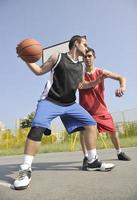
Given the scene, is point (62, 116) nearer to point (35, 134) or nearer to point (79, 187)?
point (35, 134)

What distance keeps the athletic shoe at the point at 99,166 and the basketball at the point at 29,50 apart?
153 cm

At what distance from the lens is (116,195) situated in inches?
102

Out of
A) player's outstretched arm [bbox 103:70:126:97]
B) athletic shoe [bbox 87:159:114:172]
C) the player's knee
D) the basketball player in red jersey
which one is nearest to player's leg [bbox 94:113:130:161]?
the basketball player in red jersey

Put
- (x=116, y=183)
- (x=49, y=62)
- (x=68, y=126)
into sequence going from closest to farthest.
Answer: (x=116, y=183)
(x=49, y=62)
(x=68, y=126)

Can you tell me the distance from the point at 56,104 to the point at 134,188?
1.51 metres

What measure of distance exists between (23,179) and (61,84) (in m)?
1.28

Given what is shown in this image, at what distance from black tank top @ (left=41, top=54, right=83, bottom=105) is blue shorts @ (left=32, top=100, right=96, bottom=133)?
0.09 metres

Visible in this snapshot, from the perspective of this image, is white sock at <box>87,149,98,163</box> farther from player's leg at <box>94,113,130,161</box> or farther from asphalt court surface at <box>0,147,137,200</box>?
player's leg at <box>94,113,130,161</box>

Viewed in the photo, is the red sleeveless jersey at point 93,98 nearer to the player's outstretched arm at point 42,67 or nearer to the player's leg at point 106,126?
the player's leg at point 106,126

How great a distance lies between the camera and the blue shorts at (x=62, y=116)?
3.70m

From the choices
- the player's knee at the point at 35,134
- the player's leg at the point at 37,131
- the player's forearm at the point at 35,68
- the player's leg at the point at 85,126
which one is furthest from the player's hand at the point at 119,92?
the player's knee at the point at 35,134

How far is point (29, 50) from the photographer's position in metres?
4.04

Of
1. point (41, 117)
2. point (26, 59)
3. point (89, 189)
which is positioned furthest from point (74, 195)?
point (26, 59)

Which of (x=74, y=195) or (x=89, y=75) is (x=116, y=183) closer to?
(x=74, y=195)
